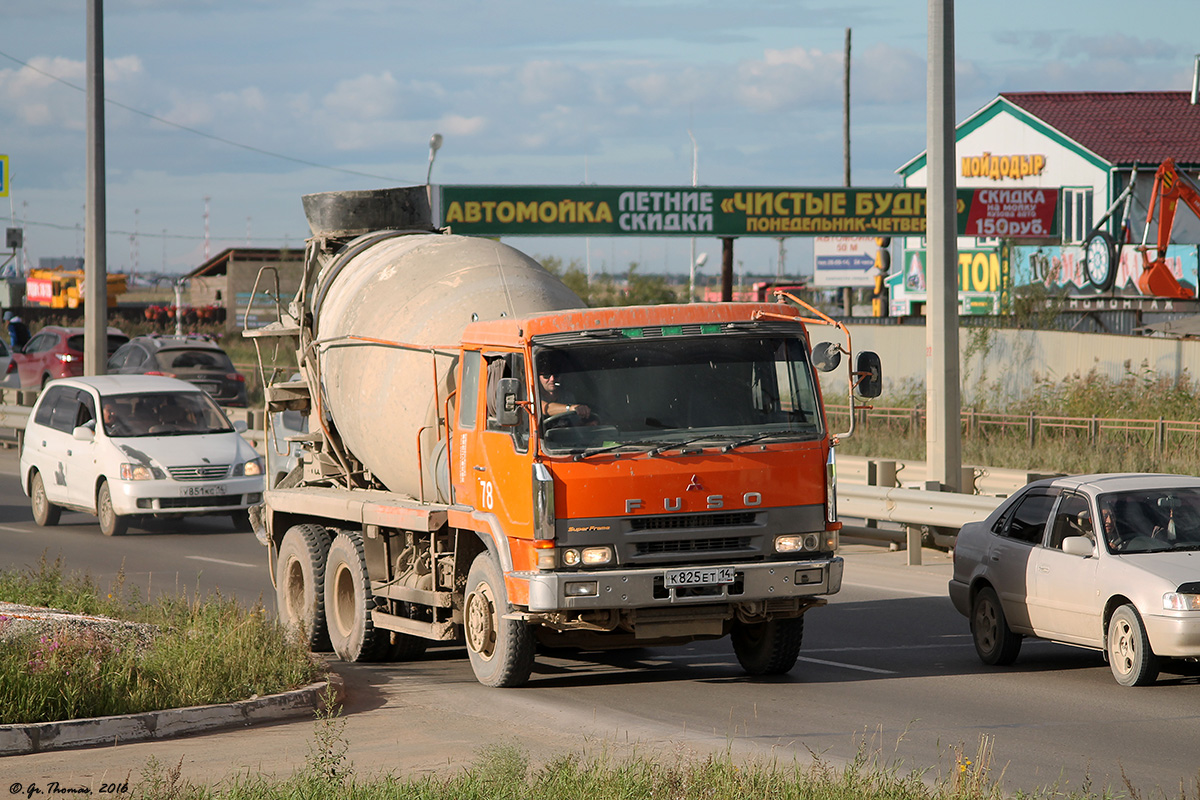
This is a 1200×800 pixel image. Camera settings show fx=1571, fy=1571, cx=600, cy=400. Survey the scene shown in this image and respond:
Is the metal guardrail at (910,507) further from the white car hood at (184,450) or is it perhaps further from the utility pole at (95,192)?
the utility pole at (95,192)

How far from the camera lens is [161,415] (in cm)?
2125

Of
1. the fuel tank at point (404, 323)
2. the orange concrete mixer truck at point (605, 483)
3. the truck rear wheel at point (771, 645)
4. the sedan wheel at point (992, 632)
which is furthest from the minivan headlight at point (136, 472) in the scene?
the sedan wheel at point (992, 632)

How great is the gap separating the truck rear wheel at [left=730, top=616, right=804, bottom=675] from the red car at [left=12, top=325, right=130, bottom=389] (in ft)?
96.4

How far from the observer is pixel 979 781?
23.6ft

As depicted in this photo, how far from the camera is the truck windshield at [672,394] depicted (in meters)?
10.1

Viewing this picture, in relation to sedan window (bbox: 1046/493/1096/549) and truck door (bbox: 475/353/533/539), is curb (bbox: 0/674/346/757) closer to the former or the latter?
truck door (bbox: 475/353/533/539)

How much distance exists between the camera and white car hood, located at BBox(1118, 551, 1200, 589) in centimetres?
1030

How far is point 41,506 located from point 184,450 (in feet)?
10.1

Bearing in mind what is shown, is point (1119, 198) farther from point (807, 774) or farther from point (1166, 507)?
point (807, 774)

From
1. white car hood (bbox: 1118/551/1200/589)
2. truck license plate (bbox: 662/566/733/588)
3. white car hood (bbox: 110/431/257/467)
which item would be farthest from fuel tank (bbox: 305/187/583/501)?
white car hood (bbox: 110/431/257/467)

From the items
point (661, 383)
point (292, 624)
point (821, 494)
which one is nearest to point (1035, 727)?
point (821, 494)

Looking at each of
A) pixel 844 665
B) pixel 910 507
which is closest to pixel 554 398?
pixel 844 665

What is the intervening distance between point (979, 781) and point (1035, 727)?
92.0 inches

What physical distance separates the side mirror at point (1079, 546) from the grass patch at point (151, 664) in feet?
17.2
